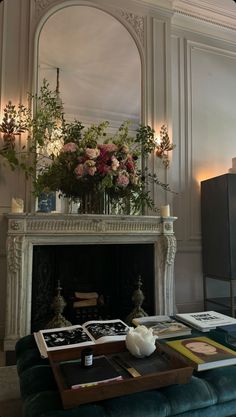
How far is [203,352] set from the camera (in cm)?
139

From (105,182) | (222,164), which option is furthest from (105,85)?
(222,164)

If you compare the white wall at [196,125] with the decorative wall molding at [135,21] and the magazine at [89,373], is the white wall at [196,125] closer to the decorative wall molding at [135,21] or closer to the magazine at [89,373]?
the decorative wall molding at [135,21]

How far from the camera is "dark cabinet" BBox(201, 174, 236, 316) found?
3121 mm

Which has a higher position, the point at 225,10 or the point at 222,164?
the point at 225,10

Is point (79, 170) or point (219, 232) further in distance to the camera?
point (219, 232)

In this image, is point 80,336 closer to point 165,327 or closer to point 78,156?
point 165,327

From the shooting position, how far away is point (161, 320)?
6.23ft

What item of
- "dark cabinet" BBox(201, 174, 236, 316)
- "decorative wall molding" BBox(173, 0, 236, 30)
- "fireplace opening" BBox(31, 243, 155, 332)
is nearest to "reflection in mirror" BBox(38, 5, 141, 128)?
"decorative wall molding" BBox(173, 0, 236, 30)

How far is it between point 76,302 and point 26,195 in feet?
3.66

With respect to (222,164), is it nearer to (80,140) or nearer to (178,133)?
(178,133)

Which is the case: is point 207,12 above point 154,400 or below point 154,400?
above

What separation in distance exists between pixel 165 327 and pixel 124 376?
2.04 feet

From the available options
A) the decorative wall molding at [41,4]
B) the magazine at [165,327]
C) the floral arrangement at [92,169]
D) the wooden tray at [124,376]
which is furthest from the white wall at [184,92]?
the wooden tray at [124,376]

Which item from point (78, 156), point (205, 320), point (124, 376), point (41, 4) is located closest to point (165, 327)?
point (205, 320)
